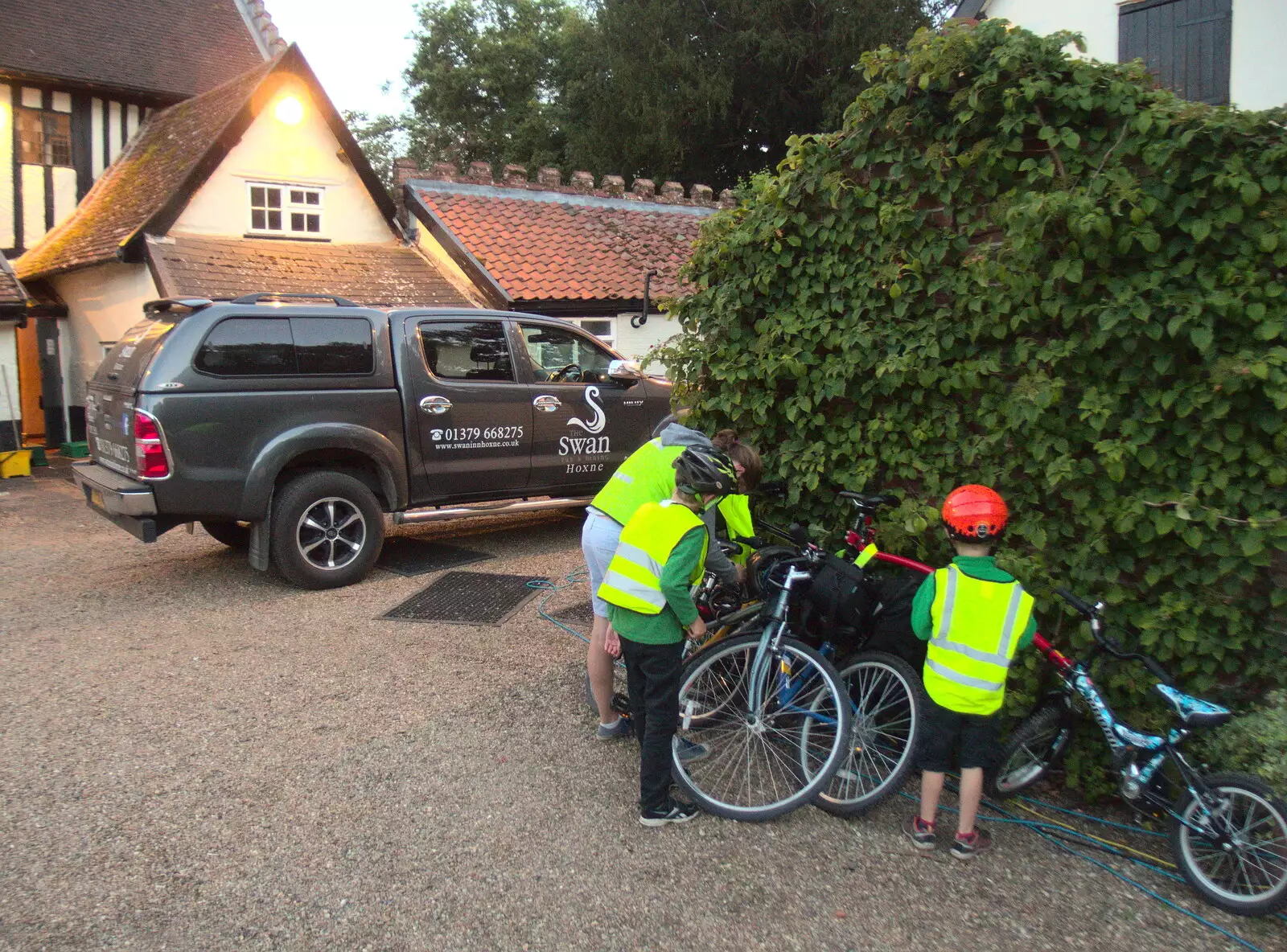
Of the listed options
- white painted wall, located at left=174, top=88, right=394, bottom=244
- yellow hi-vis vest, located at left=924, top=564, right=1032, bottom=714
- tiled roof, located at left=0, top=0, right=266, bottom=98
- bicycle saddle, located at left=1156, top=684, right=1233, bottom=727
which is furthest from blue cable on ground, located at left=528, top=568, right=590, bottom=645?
tiled roof, located at left=0, top=0, right=266, bottom=98

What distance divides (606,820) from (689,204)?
1884 cm

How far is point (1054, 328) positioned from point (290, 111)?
15090 mm

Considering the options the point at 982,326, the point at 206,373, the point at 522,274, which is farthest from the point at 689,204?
the point at 982,326

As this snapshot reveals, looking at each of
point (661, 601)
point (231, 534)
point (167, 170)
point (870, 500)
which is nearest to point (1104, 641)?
point (870, 500)

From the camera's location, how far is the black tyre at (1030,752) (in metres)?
3.80

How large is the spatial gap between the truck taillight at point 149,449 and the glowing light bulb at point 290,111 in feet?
36.7

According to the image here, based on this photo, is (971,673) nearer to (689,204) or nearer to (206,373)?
(206,373)

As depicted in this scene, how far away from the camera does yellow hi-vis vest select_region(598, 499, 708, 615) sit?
3.60 m

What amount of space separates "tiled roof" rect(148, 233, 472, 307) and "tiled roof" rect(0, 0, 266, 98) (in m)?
4.73

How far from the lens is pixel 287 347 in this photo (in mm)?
6934

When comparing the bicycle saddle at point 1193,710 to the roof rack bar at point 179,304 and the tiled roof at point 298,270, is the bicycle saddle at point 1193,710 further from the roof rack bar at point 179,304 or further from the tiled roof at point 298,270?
the tiled roof at point 298,270

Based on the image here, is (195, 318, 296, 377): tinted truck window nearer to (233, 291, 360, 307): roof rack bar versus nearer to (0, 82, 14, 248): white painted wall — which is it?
(233, 291, 360, 307): roof rack bar

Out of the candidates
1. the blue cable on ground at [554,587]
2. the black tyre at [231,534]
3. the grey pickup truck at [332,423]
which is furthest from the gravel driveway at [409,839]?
the black tyre at [231,534]

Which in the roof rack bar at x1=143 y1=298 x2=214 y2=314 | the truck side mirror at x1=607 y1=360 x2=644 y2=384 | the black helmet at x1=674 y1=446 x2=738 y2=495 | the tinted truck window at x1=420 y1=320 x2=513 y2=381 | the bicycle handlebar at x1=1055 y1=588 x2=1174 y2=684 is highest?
the roof rack bar at x1=143 y1=298 x2=214 y2=314
